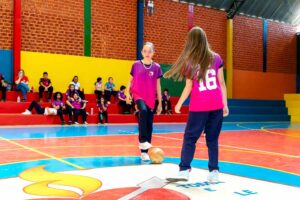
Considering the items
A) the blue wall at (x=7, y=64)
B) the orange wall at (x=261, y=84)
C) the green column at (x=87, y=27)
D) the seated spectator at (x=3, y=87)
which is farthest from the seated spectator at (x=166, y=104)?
the seated spectator at (x=3, y=87)

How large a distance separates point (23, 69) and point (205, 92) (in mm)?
12567

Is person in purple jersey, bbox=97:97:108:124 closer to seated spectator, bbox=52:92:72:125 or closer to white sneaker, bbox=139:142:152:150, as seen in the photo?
seated spectator, bbox=52:92:72:125

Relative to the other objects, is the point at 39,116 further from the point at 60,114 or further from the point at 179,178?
the point at 179,178

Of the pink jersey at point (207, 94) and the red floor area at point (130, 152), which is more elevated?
the pink jersey at point (207, 94)

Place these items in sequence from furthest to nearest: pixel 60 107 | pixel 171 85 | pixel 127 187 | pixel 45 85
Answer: pixel 171 85 < pixel 45 85 < pixel 60 107 < pixel 127 187

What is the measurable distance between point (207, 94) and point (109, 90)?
1251 centimetres

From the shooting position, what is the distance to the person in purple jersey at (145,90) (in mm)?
5711

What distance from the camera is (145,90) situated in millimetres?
5797

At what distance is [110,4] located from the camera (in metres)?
17.6

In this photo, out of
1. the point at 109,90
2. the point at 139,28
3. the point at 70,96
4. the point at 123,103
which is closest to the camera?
the point at 70,96

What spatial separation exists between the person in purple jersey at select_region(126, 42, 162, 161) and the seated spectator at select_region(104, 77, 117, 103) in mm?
10440

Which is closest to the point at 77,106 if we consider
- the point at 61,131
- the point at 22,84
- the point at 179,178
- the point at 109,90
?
the point at 22,84

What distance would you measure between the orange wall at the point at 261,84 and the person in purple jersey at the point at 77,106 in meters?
10.8

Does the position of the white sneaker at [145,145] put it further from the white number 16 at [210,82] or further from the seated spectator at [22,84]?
the seated spectator at [22,84]
